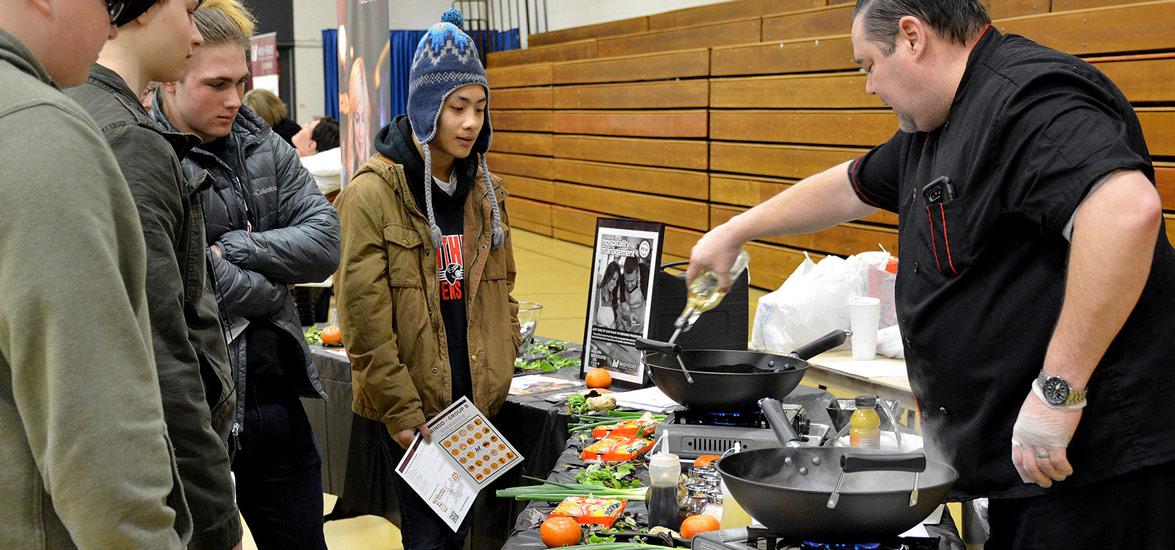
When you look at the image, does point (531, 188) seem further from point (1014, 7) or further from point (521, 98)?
point (1014, 7)

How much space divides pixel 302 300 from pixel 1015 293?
4.80 meters

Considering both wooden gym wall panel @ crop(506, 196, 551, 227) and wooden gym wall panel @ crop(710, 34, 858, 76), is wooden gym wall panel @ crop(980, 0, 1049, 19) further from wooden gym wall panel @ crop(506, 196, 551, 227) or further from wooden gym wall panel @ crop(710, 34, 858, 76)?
wooden gym wall panel @ crop(506, 196, 551, 227)

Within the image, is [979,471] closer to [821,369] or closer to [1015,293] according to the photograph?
[1015,293]

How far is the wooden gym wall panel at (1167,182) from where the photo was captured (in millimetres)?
4934

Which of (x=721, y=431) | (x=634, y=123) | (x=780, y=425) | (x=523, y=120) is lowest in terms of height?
(x=721, y=431)

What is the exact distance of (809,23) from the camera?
7.24m

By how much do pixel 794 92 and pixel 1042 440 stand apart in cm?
608

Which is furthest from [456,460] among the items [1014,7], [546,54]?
[546,54]

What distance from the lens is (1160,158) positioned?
5.05 meters

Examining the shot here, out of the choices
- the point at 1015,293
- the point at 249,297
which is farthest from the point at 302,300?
the point at 1015,293

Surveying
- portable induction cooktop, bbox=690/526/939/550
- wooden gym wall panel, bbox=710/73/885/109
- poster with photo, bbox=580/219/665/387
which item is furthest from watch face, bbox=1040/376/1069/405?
wooden gym wall panel, bbox=710/73/885/109

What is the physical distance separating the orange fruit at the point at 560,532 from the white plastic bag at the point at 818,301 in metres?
1.86

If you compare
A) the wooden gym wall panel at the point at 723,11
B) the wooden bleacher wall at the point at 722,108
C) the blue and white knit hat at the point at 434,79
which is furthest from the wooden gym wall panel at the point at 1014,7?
the blue and white knit hat at the point at 434,79

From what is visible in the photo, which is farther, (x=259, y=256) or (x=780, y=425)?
(x=259, y=256)
